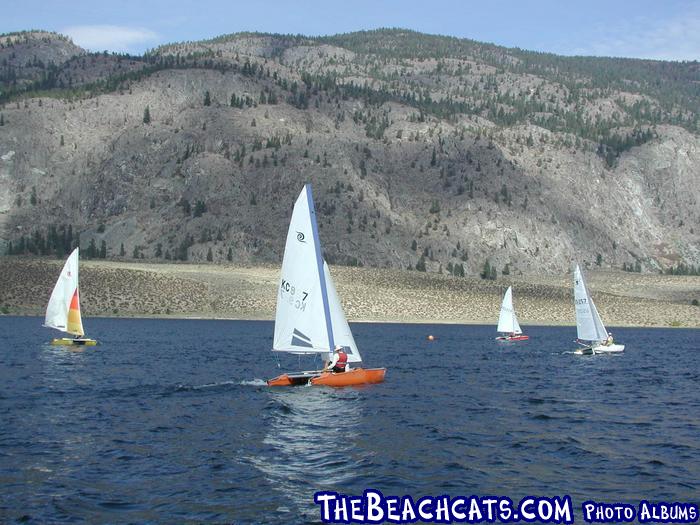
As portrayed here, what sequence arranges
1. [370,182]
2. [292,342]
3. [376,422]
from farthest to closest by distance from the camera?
1. [370,182]
2. [292,342]
3. [376,422]

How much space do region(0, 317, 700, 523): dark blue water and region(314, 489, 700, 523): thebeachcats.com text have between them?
57cm

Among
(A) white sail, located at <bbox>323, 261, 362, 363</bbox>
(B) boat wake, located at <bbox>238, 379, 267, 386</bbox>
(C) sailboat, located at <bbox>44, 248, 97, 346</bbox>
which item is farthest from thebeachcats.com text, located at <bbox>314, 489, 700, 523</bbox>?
(C) sailboat, located at <bbox>44, 248, 97, 346</bbox>

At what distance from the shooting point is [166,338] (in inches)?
2753

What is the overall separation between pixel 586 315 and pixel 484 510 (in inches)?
1847

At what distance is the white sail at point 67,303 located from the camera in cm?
5856

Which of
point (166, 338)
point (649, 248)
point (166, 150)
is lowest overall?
point (166, 338)

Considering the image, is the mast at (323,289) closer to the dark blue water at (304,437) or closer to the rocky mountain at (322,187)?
the dark blue water at (304,437)

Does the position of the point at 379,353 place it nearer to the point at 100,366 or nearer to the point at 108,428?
the point at 100,366

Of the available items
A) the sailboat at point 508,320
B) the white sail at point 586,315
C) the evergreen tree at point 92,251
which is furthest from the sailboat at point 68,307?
the evergreen tree at point 92,251

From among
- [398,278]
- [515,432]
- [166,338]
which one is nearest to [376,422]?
[515,432]

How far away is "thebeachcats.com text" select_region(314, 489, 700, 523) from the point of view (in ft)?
59.7

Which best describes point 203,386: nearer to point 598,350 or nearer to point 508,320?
point 598,350

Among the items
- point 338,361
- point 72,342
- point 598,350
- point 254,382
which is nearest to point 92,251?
point 72,342

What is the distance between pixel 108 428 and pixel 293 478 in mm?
9028
